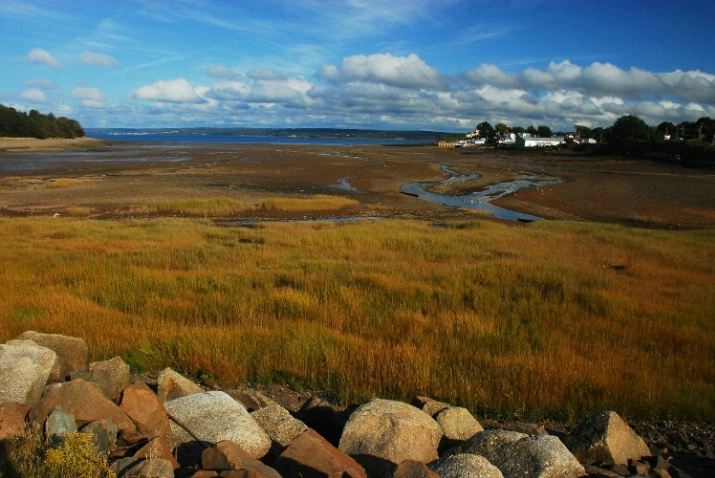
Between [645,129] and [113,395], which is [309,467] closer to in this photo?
[113,395]

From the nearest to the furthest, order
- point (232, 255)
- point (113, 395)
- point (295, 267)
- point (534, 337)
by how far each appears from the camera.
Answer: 1. point (113, 395)
2. point (534, 337)
3. point (295, 267)
4. point (232, 255)

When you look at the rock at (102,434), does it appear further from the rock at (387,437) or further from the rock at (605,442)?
the rock at (605,442)

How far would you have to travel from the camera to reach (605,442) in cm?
557

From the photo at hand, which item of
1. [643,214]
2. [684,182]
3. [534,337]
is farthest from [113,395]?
[684,182]

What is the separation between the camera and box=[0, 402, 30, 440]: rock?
4.41 meters

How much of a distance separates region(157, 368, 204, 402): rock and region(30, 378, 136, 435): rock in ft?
3.51

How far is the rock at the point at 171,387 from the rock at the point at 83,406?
1.07 metres

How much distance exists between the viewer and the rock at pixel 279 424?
18.0 feet

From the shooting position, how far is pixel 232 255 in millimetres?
18672

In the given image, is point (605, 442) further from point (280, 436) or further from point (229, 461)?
point (229, 461)

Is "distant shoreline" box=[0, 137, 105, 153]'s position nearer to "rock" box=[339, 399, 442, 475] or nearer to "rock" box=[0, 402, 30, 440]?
"rock" box=[0, 402, 30, 440]

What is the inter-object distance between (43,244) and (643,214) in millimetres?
34478

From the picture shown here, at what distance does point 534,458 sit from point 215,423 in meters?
2.96

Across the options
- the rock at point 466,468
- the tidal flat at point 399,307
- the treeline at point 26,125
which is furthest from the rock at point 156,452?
the treeline at point 26,125
